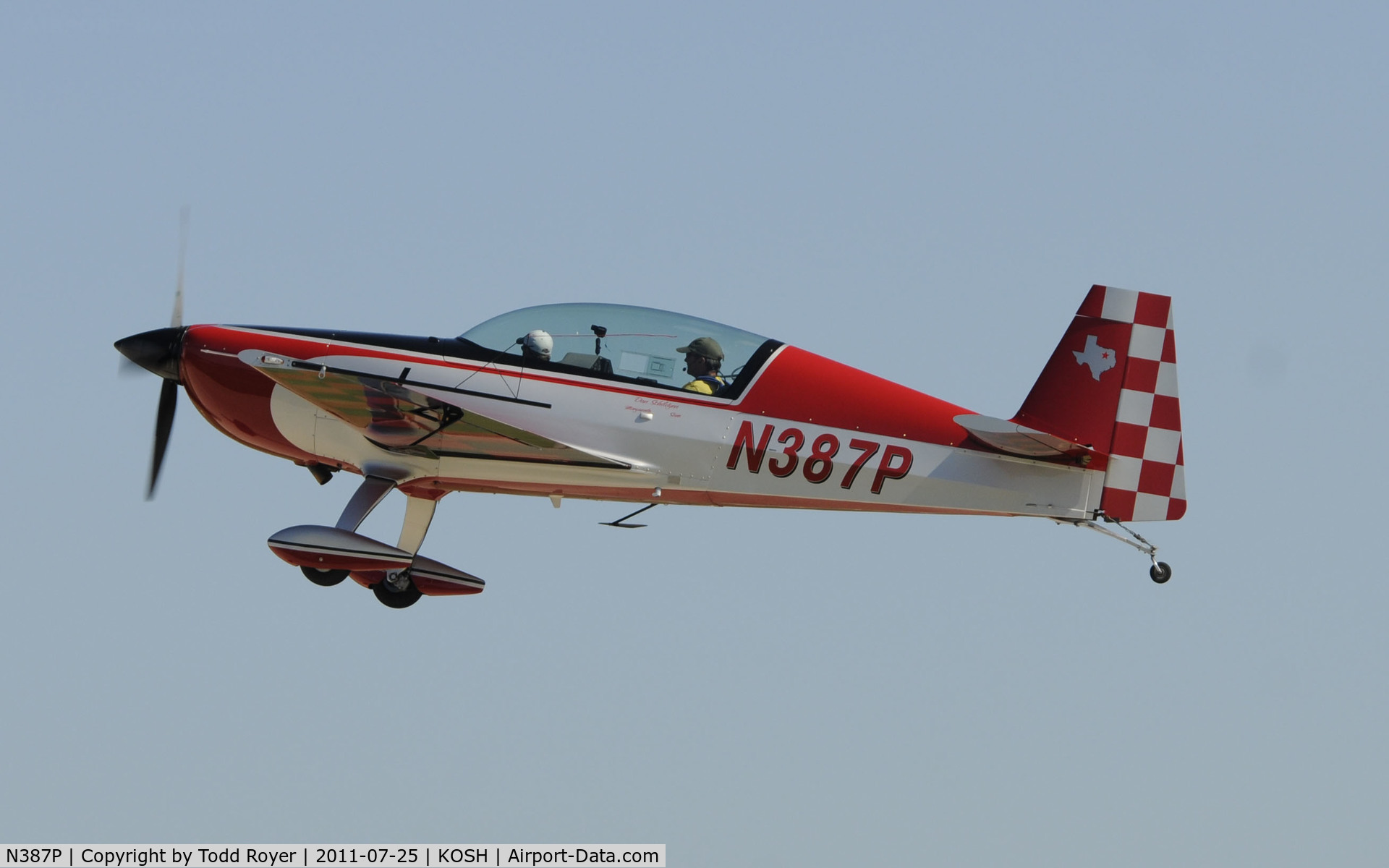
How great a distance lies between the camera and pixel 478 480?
15430mm

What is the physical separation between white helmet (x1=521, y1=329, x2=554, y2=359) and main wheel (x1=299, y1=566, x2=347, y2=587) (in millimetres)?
2391

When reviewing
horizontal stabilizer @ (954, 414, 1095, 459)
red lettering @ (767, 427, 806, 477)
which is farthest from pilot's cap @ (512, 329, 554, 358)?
horizontal stabilizer @ (954, 414, 1095, 459)

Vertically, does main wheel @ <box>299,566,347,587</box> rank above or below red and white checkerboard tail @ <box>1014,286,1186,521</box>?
below

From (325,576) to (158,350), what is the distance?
2.39 metres

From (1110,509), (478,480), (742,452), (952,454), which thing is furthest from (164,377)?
(1110,509)

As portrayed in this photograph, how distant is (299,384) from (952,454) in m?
5.15

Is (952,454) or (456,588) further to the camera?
(456,588)

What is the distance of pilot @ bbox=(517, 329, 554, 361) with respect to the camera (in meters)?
15.0

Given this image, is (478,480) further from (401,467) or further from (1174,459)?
(1174,459)

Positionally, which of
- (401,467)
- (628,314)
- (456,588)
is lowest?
(456,588)

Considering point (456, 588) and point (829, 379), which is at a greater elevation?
point (829, 379)

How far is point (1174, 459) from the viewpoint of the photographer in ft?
46.9

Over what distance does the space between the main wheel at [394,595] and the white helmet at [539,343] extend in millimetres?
2340

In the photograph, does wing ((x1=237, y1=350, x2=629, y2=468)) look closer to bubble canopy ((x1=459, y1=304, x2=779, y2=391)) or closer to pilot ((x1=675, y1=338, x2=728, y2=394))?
bubble canopy ((x1=459, y1=304, x2=779, y2=391))
